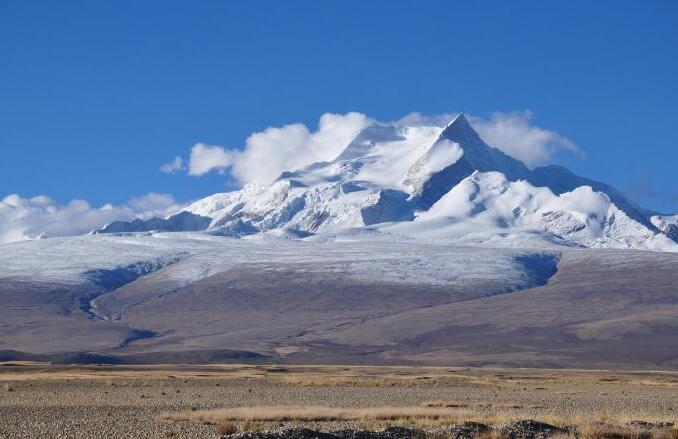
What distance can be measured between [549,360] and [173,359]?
182 feet

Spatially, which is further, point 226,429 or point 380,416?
point 380,416

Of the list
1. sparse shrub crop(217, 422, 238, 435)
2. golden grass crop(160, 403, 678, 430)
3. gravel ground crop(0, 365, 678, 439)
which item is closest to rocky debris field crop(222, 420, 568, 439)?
sparse shrub crop(217, 422, 238, 435)

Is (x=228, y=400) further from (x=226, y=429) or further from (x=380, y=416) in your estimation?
(x=226, y=429)

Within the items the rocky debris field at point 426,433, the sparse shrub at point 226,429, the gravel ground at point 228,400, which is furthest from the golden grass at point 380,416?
the sparse shrub at point 226,429

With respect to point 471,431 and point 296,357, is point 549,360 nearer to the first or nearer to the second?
point 296,357

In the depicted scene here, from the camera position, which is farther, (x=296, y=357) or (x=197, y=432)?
(x=296, y=357)

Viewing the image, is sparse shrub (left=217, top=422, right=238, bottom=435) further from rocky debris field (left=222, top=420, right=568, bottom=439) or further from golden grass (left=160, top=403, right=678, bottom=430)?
golden grass (left=160, top=403, right=678, bottom=430)

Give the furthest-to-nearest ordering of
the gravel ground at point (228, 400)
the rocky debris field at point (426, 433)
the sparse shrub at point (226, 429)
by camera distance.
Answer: the gravel ground at point (228, 400)
the sparse shrub at point (226, 429)
the rocky debris field at point (426, 433)

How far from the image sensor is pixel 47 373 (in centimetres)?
9244

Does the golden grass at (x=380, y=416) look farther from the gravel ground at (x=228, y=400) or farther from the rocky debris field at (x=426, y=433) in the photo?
the rocky debris field at (x=426, y=433)

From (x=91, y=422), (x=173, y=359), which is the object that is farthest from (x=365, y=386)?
(x=173, y=359)

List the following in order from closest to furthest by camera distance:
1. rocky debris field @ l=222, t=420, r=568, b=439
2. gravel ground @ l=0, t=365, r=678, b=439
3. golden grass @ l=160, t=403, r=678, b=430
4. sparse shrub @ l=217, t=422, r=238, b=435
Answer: rocky debris field @ l=222, t=420, r=568, b=439 → sparse shrub @ l=217, t=422, r=238, b=435 → gravel ground @ l=0, t=365, r=678, b=439 → golden grass @ l=160, t=403, r=678, b=430

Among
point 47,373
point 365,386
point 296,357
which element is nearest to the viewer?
point 365,386

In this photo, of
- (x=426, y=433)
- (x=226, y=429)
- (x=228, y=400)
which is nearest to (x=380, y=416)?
(x=426, y=433)
